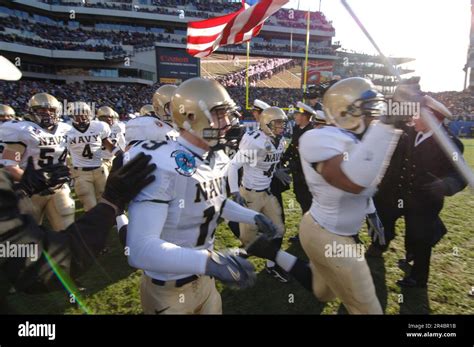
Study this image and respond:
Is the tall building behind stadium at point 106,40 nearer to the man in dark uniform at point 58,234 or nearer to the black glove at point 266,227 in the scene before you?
the black glove at point 266,227

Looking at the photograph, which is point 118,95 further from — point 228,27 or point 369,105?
point 369,105

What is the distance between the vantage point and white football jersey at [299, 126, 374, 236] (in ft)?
7.00

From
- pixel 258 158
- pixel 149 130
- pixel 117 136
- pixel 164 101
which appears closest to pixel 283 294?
pixel 258 158

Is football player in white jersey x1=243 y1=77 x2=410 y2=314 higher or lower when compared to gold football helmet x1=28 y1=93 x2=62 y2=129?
lower

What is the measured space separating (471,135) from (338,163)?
3065cm

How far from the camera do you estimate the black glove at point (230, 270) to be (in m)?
1.58

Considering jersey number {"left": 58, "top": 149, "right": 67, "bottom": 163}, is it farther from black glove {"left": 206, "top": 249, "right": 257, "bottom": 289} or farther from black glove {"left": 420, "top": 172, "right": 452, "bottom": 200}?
black glove {"left": 420, "top": 172, "right": 452, "bottom": 200}

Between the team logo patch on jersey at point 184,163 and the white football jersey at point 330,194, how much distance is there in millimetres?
785

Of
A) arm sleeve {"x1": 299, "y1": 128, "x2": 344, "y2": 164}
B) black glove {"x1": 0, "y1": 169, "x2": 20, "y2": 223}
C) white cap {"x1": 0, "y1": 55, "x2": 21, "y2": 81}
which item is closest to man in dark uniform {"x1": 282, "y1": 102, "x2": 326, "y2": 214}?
arm sleeve {"x1": 299, "y1": 128, "x2": 344, "y2": 164}

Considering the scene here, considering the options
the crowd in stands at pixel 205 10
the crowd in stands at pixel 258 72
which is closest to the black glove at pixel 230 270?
the crowd in stands at pixel 258 72

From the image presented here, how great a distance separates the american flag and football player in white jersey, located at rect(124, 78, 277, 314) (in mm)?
4739

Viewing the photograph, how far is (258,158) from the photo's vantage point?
14.4ft

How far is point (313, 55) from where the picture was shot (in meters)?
46.9

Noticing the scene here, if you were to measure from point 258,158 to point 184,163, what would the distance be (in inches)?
102
